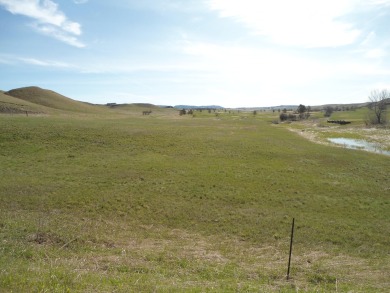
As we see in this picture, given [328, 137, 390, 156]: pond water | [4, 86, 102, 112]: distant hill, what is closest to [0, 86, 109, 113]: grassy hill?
[4, 86, 102, 112]: distant hill

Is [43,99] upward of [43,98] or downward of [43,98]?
downward

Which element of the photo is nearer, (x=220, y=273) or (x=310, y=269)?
(x=220, y=273)

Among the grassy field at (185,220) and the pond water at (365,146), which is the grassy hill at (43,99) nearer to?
the grassy field at (185,220)

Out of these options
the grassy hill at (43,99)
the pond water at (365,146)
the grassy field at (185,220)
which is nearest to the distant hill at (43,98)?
the grassy hill at (43,99)

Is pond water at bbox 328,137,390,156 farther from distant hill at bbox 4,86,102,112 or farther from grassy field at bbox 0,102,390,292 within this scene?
distant hill at bbox 4,86,102,112

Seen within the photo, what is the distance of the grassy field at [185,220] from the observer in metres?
10.7

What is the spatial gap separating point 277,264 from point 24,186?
2048 cm

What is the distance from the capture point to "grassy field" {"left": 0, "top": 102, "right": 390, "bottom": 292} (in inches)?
420

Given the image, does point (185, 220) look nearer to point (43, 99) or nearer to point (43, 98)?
point (43, 99)

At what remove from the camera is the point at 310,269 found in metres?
12.4

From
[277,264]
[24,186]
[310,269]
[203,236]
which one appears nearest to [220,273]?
→ [277,264]

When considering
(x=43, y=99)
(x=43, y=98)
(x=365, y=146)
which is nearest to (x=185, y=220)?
(x=365, y=146)

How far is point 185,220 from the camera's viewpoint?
1895 centimetres

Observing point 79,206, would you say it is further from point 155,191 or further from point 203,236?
point 203,236
